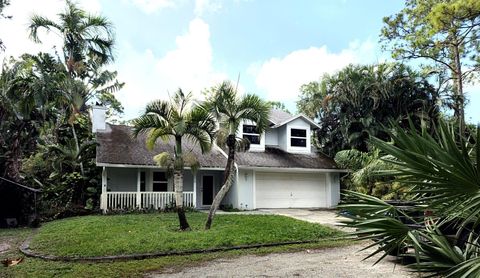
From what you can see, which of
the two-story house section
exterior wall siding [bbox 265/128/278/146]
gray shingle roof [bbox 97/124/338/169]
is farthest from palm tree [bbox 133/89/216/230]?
exterior wall siding [bbox 265/128/278/146]

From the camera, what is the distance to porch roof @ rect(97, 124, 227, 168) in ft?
56.4

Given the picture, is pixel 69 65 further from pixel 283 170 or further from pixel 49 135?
pixel 283 170

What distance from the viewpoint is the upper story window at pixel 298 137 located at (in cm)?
2234

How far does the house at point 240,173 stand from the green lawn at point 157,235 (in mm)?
4023

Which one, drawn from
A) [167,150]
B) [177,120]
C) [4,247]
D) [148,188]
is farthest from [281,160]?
[4,247]

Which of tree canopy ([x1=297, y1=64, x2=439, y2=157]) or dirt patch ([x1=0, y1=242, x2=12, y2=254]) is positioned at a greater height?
tree canopy ([x1=297, y1=64, x2=439, y2=157])

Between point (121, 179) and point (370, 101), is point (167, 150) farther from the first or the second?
point (370, 101)

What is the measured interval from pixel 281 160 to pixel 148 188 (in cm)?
721

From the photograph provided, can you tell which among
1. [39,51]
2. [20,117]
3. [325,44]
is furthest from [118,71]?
[325,44]

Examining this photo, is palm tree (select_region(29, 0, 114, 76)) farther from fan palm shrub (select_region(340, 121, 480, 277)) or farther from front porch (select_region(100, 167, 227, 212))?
fan palm shrub (select_region(340, 121, 480, 277))

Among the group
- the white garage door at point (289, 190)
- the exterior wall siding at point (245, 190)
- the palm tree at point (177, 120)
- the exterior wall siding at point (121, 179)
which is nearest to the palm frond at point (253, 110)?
the palm tree at point (177, 120)

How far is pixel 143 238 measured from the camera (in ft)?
32.4

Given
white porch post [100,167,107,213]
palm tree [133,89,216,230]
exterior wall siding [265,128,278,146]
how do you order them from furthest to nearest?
exterior wall siding [265,128,278,146]
white porch post [100,167,107,213]
palm tree [133,89,216,230]

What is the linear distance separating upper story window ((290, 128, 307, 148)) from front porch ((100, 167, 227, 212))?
15.8 ft
